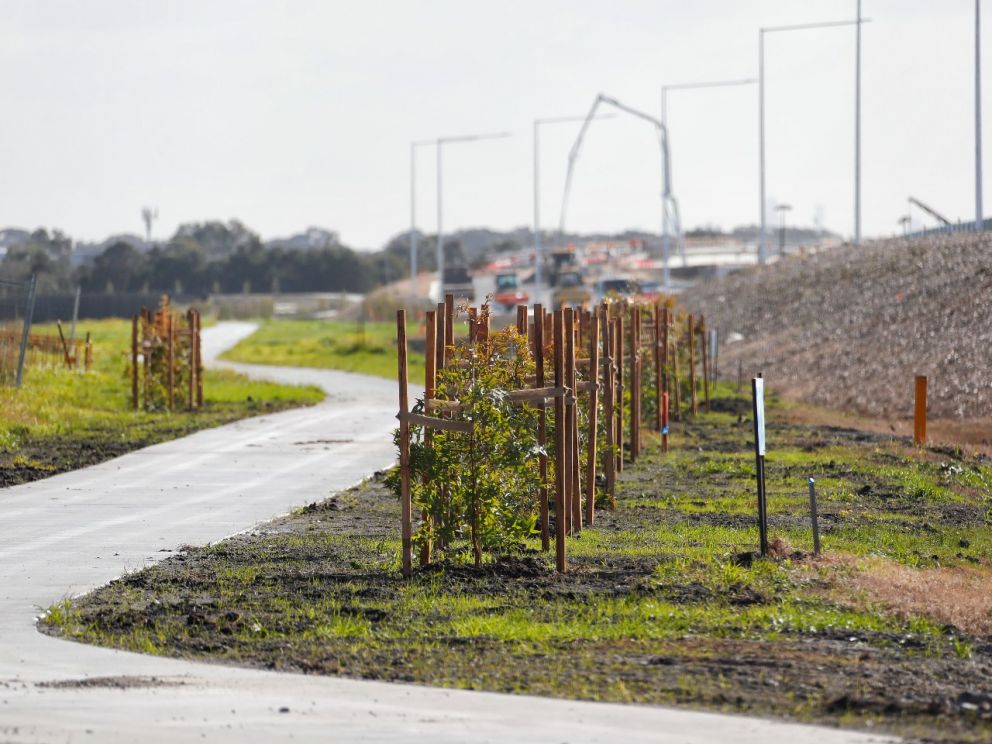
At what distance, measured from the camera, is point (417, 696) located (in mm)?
8648

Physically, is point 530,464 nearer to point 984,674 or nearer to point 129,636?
point 129,636

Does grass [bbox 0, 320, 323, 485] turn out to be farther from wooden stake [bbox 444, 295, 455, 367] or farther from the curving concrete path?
wooden stake [bbox 444, 295, 455, 367]

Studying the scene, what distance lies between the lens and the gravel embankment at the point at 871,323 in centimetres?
4100

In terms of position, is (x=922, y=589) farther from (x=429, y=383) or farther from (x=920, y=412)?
(x=920, y=412)

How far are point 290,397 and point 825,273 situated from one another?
36817mm

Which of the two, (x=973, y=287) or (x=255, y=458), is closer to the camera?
(x=255, y=458)

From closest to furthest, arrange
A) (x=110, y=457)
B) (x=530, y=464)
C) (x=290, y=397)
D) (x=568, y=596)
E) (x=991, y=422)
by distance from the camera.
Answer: (x=568, y=596) → (x=530, y=464) → (x=110, y=457) → (x=991, y=422) → (x=290, y=397)

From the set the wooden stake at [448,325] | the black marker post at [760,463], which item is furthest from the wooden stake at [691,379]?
the wooden stake at [448,325]

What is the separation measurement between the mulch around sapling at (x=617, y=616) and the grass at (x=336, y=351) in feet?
104

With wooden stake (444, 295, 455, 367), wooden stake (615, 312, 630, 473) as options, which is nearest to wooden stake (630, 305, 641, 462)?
wooden stake (615, 312, 630, 473)

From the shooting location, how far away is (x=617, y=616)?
11.0 m

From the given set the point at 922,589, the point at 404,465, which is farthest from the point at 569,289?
the point at 922,589

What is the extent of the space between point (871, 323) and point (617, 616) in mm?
46476

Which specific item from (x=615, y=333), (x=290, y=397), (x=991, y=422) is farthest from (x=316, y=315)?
(x=615, y=333)
